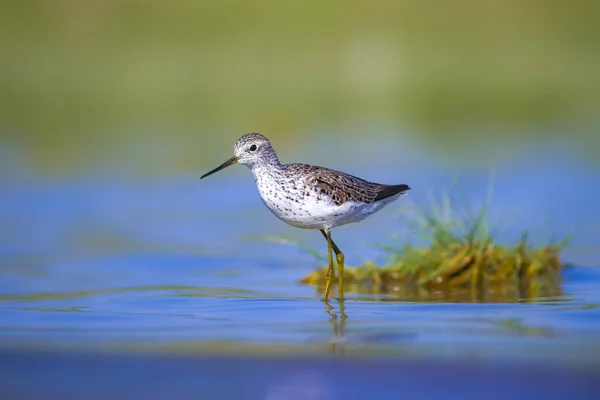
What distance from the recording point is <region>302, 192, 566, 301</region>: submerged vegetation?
8312mm

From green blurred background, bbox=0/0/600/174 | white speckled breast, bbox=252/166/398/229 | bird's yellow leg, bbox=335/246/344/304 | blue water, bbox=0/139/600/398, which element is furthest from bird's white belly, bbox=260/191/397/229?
green blurred background, bbox=0/0/600/174

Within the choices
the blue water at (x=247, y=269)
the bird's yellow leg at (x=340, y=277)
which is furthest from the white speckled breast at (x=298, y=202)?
the blue water at (x=247, y=269)

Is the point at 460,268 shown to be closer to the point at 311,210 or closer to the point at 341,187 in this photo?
the point at 341,187

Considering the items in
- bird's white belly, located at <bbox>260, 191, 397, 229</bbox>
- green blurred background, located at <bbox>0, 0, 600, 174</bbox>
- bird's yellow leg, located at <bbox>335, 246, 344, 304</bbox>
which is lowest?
bird's yellow leg, located at <bbox>335, 246, 344, 304</bbox>

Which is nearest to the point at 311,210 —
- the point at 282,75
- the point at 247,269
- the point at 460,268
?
the point at 460,268

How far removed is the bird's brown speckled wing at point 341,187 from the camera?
8.02 metres

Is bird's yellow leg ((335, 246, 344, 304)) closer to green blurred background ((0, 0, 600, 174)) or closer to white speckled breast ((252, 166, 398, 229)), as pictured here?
white speckled breast ((252, 166, 398, 229))

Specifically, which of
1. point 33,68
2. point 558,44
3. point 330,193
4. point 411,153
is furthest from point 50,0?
point 330,193

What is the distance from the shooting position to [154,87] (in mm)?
22141

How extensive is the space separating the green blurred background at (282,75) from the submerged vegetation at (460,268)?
6463 mm

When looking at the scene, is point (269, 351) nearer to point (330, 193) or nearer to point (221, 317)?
point (221, 317)

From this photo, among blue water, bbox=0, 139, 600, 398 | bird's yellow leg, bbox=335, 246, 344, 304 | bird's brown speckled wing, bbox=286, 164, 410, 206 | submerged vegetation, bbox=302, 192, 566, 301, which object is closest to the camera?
blue water, bbox=0, 139, 600, 398

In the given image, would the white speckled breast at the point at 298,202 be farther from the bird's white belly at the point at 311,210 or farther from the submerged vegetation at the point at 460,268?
the submerged vegetation at the point at 460,268

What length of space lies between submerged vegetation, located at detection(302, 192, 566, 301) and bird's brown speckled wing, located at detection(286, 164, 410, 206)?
0.45m
